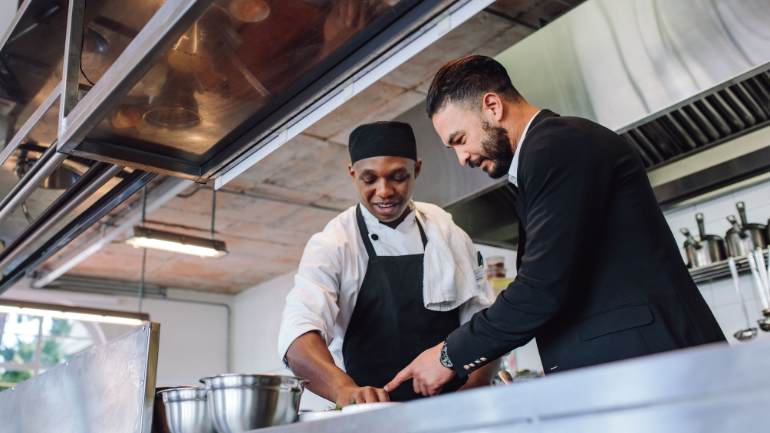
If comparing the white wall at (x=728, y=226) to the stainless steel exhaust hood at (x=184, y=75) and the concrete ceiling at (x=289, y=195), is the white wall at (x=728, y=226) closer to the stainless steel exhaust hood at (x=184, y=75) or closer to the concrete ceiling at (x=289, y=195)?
the concrete ceiling at (x=289, y=195)

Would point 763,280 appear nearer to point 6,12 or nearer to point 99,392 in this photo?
point 99,392

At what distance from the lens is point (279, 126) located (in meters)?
1.73

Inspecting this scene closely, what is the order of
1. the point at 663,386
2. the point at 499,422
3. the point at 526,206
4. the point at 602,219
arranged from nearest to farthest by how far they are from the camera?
the point at 663,386 < the point at 499,422 < the point at 602,219 < the point at 526,206

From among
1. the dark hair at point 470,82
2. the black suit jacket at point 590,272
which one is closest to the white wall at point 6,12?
the dark hair at point 470,82

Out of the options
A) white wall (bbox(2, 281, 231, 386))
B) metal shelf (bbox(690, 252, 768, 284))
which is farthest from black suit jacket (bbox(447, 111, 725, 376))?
white wall (bbox(2, 281, 231, 386))

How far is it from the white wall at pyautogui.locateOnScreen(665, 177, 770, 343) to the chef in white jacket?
1.99 meters

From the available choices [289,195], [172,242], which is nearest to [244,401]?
[172,242]

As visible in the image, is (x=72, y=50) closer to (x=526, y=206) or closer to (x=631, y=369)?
(x=526, y=206)

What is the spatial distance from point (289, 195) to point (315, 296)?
4.28m

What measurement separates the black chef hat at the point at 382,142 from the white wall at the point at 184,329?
278 inches

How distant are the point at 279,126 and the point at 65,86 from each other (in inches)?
20.9

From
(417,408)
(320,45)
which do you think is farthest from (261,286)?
(417,408)

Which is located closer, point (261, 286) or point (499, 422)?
point (499, 422)

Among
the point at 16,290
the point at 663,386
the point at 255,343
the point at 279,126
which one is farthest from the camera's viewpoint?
the point at 255,343
